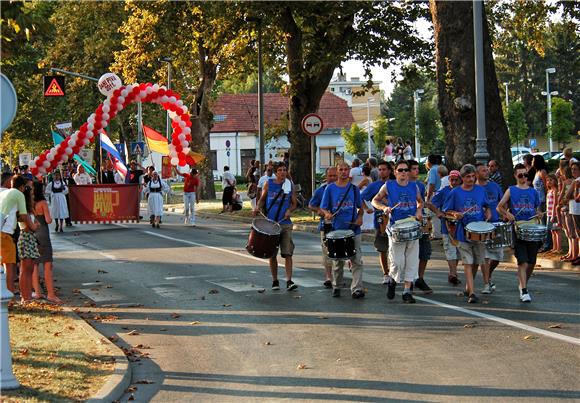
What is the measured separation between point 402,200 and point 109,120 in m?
10.9

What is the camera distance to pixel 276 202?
14.1 metres

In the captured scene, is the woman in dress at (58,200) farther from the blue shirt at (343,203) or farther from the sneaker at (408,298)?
the sneaker at (408,298)

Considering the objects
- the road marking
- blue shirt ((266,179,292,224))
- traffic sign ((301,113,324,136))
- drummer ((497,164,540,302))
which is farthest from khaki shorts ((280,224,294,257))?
traffic sign ((301,113,324,136))

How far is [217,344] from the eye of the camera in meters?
10.2

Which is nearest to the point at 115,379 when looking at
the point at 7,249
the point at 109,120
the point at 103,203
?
the point at 7,249

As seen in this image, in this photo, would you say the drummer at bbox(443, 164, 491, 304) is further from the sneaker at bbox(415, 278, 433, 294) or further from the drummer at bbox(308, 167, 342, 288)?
the drummer at bbox(308, 167, 342, 288)

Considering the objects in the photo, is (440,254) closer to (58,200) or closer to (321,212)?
(321,212)

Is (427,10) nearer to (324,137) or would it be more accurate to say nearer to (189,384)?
(189,384)

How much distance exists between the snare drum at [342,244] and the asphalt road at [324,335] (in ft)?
2.01

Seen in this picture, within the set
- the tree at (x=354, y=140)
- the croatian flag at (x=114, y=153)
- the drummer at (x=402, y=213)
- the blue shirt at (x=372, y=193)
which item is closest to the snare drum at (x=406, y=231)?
the drummer at (x=402, y=213)

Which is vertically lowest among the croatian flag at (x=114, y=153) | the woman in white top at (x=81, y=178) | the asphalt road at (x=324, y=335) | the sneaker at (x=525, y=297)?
the asphalt road at (x=324, y=335)

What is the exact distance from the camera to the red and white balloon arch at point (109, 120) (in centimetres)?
1956

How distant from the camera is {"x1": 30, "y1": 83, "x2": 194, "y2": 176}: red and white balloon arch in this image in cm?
1956

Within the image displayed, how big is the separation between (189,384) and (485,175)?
6472 mm
